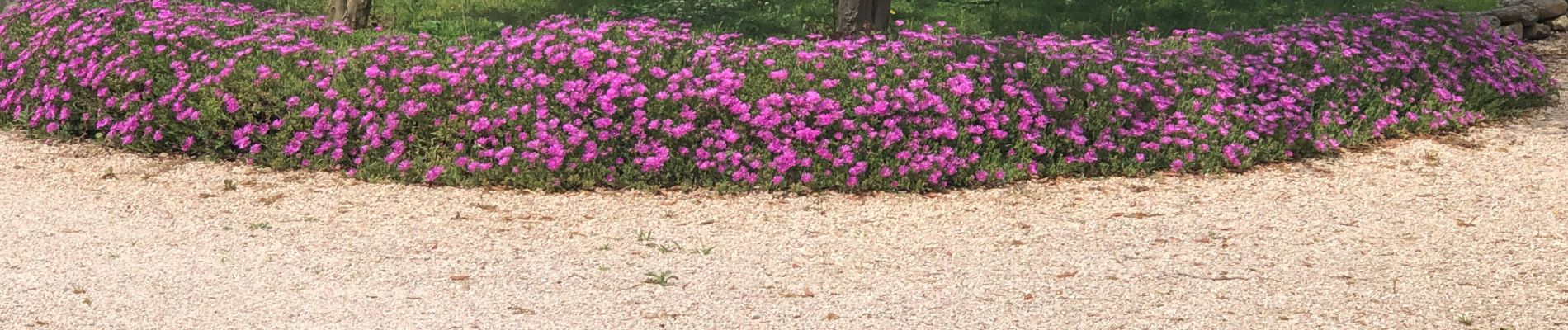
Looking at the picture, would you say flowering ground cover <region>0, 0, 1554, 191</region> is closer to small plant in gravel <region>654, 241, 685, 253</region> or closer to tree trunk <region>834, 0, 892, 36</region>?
tree trunk <region>834, 0, 892, 36</region>

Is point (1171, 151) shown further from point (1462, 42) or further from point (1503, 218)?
point (1462, 42)

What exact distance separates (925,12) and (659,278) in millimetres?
6515

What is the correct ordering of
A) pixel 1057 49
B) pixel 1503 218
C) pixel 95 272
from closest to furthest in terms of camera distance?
pixel 95 272
pixel 1503 218
pixel 1057 49

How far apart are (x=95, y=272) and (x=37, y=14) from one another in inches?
164

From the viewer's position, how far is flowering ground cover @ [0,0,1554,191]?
7.48 m

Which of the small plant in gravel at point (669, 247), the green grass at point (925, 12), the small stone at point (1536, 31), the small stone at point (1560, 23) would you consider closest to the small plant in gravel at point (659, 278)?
the small plant in gravel at point (669, 247)

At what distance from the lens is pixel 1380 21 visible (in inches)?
382

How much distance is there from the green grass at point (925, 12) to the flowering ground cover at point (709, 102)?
2.30 meters

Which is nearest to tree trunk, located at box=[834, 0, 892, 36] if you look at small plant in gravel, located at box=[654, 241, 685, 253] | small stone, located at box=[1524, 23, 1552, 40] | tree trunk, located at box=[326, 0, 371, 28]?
tree trunk, located at box=[326, 0, 371, 28]

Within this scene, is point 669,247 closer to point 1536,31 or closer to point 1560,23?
point 1536,31

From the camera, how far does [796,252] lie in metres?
6.34

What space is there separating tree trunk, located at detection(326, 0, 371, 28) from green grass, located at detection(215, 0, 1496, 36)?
2.37 feet

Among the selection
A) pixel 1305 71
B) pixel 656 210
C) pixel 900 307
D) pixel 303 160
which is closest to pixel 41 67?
pixel 303 160

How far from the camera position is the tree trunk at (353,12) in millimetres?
10500
